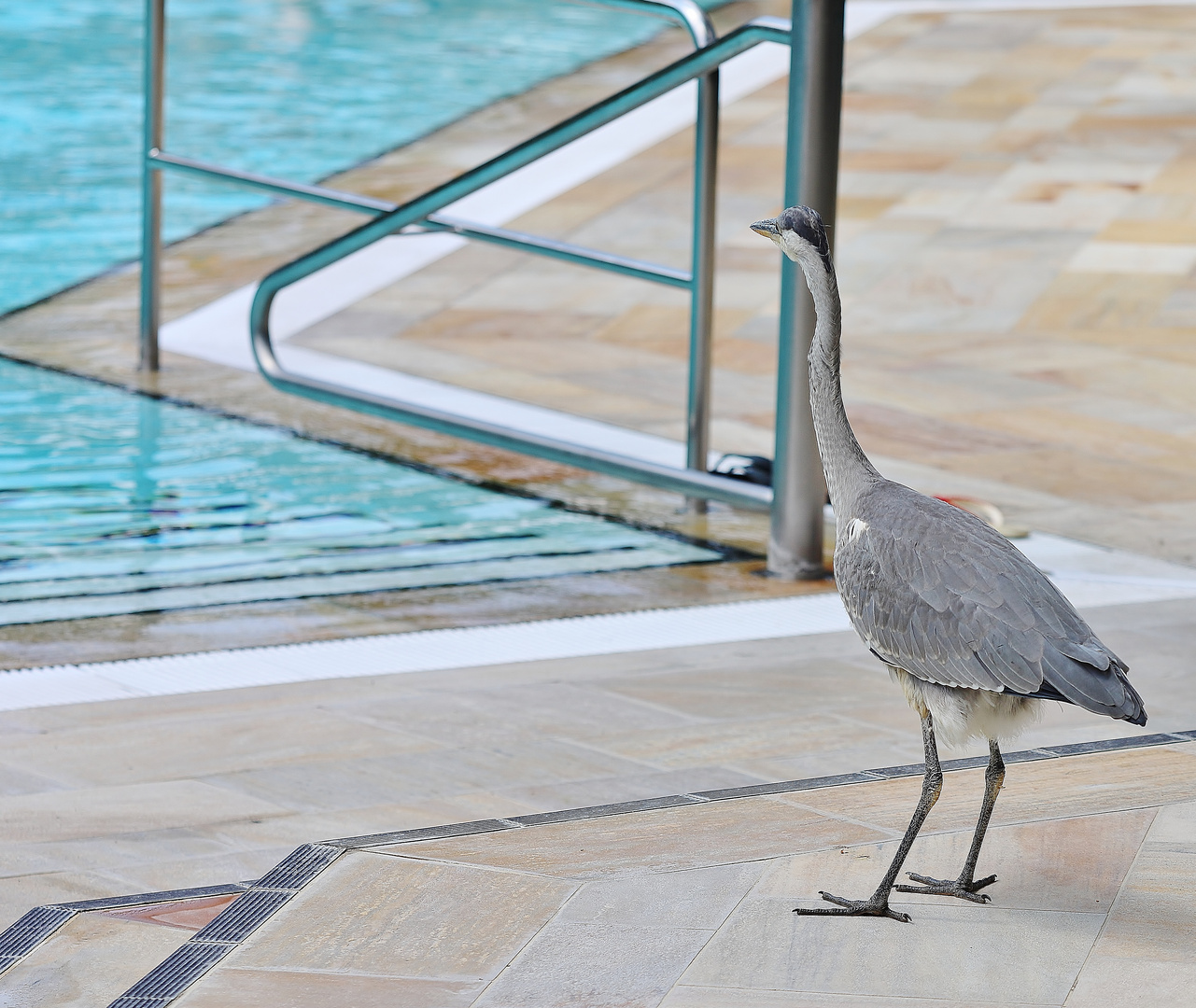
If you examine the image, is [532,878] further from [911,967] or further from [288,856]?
[911,967]

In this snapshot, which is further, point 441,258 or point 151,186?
point 441,258

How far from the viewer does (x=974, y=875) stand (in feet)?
10.1

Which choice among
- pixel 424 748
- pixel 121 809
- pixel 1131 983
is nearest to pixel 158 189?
pixel 424 748

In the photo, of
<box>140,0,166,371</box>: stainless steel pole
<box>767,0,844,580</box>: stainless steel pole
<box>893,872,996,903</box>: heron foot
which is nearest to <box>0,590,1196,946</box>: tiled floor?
<box>893,872,996,903</box>: heron foot

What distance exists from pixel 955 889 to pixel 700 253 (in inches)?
108

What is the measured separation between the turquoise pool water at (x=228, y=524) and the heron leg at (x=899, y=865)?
89.9 inches

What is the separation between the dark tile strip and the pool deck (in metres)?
0.04

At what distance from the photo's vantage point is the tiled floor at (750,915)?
2.70 meters

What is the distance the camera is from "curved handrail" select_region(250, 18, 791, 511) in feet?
16.9

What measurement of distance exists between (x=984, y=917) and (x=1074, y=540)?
2573 mm

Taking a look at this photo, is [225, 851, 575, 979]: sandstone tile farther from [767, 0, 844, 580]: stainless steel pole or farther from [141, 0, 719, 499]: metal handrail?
[141, 0, 719, 499]: metal handrail

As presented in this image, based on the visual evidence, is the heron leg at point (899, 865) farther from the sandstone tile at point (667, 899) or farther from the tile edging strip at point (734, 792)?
the tile edging strip at point (734, 792)

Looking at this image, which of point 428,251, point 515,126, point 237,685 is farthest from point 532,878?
point 515,126

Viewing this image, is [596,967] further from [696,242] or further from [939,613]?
[696,242]
